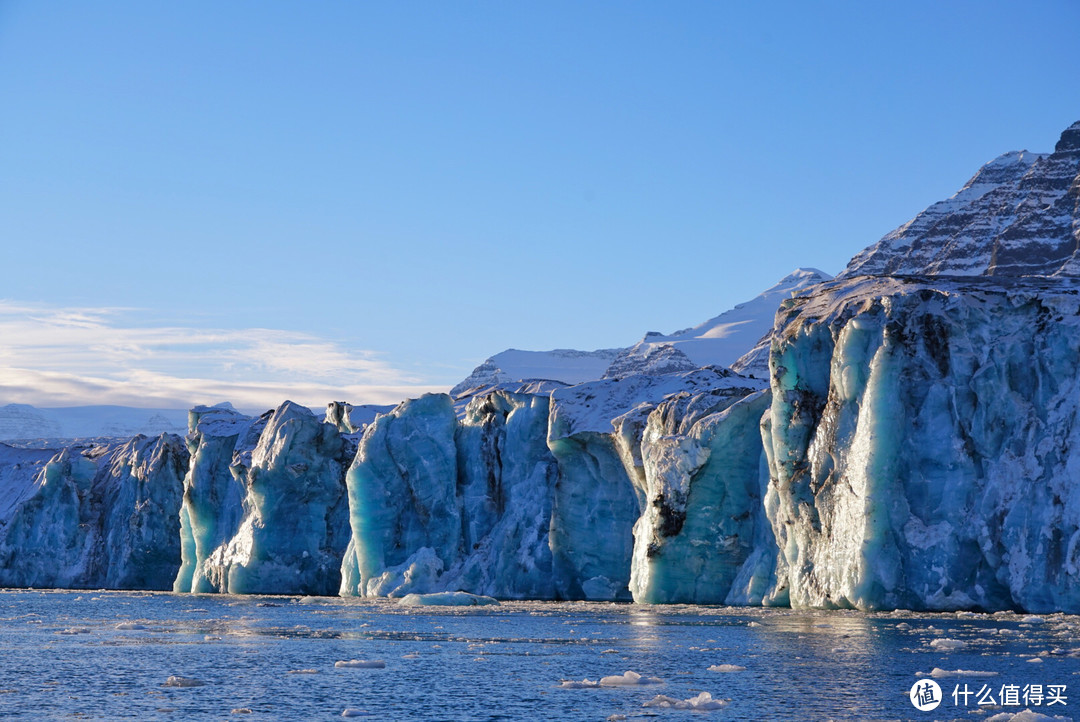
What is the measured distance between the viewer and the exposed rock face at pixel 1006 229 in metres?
149

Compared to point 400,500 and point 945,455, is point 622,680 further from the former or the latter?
point 400,500

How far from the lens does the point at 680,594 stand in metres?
45.7

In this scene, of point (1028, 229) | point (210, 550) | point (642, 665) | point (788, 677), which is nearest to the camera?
point (788, 677)

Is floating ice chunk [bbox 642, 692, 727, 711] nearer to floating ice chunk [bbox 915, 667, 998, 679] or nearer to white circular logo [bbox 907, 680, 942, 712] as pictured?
white circular logo [bbox 907, 680, 942, 712]

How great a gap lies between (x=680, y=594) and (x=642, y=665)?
2300 centimetres

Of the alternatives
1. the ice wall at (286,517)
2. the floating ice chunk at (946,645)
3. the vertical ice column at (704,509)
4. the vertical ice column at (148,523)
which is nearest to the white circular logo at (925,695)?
the floating ice chunk at (946,645)

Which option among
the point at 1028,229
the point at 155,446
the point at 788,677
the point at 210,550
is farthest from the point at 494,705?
the point at 1028,229

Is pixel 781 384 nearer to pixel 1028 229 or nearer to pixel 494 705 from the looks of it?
pixel 494 705

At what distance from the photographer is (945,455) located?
35438 millimetres

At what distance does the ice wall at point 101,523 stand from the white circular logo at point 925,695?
205ft

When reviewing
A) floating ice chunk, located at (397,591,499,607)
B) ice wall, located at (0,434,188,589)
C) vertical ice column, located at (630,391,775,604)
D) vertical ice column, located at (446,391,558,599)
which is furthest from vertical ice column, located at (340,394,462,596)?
→ ice wall, located at (0,434,188,589)

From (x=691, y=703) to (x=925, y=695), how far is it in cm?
345

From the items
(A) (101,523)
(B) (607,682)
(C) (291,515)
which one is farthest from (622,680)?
(A) (101,523)

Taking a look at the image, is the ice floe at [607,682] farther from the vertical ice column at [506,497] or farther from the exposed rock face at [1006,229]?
the exposed rock face at [1006,229]
